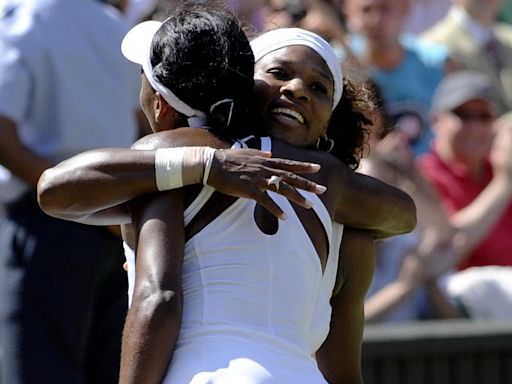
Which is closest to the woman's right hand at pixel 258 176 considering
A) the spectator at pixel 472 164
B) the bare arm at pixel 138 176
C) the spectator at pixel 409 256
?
the bare arm at pixel 138 176

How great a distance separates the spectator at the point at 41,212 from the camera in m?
4.36

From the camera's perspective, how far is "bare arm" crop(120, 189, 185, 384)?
8.55 feet

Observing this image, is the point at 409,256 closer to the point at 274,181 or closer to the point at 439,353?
the point at 439,353

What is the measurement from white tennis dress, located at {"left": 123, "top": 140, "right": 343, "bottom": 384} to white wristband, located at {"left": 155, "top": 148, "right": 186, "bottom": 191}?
7 centimetres

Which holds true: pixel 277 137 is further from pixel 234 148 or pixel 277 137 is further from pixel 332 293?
pixel 332 293

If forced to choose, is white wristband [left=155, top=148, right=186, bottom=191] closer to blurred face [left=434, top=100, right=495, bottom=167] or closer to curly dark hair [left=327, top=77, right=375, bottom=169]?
curly dark hair [left=327, top=77, right=375, bottom=169]

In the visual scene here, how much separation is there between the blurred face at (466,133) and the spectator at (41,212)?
8.07 feet

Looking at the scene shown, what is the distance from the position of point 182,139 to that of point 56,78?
1828mm

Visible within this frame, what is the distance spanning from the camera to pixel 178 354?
264cm

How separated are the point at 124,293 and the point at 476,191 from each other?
2718mm

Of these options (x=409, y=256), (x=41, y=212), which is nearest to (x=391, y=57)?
(x=409, y=256)

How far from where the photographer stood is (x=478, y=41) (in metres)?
Answer: 7.60

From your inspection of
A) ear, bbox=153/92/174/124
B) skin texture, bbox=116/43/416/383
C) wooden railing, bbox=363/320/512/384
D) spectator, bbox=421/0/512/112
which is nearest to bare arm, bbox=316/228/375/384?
skin texture, bbox=116/43/416/383

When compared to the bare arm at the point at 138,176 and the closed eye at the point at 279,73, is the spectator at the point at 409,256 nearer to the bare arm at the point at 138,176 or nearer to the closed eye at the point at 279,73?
the closed eye at the point at 279,73
